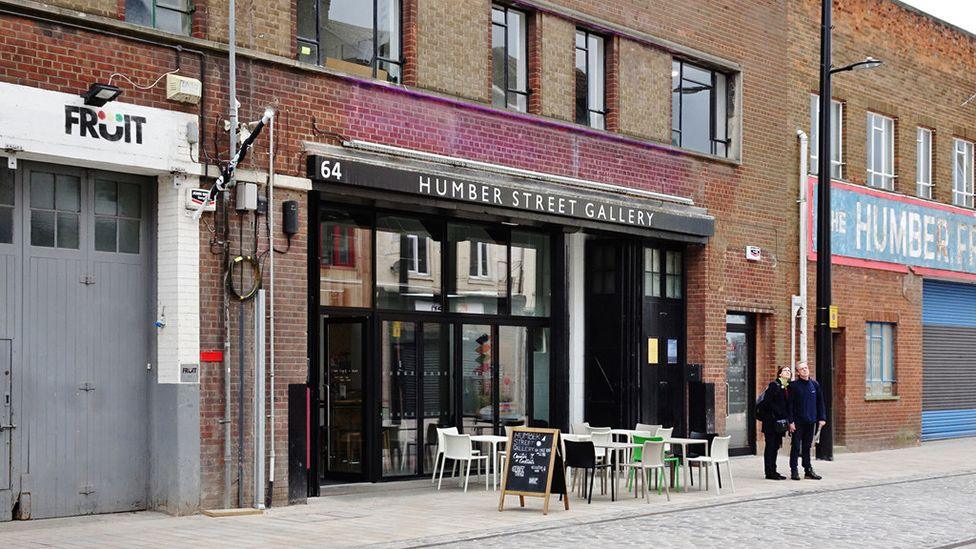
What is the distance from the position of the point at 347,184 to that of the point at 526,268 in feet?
15.2

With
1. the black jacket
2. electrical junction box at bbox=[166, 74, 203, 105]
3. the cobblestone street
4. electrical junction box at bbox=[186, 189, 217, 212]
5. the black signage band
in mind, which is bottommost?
the cobblestone street

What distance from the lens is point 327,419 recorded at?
16.5m

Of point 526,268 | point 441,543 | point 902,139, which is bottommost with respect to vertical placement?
point 441,543

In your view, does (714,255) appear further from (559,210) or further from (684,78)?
(559,210)

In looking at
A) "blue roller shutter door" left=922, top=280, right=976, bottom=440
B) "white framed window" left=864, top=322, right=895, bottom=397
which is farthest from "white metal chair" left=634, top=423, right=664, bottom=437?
"blue roller shutter door" left=922, top=280, right=976, bottom=440

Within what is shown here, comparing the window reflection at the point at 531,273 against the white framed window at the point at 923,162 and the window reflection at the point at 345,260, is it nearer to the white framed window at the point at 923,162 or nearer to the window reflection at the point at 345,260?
the window reflection at the point at 345,260

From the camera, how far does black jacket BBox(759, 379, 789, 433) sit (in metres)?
18.4

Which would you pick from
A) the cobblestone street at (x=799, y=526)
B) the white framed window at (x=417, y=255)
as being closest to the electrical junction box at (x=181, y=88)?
the white framed window at (x=417, y=255)

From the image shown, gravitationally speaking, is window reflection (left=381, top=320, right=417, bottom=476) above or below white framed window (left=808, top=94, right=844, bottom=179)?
below

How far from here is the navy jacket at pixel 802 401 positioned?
18.4 m

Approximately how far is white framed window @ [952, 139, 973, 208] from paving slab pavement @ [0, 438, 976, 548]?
11213 mm

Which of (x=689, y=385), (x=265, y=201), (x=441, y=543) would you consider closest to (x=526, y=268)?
(x=689, y=385)

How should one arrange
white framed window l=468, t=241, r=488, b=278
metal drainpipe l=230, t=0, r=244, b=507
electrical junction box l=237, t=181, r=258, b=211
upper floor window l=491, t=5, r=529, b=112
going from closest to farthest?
metal drainpipe l=230, t=0, r=244, b=507
electrical junction box l=237, t=181, r=258, b=211
upper floor window l=491, t=5, r=529, b=112
white framed window l=468, t=241, r=488, b=278

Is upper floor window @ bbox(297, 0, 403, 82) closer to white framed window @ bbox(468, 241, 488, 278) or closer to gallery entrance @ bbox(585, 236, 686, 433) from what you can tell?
white framed window @ bbox(468, 241, 488, 278)
